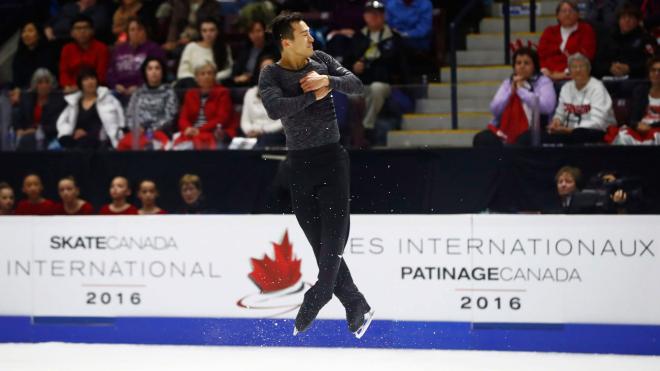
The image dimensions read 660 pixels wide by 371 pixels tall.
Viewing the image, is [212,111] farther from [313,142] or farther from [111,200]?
[313,142]

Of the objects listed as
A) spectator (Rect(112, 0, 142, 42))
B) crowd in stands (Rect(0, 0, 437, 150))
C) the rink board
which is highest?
spectator (Rect(112, 0, 142, 42))

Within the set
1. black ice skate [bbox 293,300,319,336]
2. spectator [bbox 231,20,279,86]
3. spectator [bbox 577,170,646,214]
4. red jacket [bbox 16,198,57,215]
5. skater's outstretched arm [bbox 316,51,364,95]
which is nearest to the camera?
skater's outstretched arm [bbox 316,51,364,95]

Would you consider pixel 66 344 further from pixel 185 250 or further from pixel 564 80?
pixel 564 80

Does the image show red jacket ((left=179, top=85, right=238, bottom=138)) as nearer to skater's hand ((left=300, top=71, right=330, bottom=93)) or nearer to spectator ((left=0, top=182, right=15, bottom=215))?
spectator ((left=0, top=182, right=15, bottom=215))

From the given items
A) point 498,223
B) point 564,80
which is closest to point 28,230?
point 498,223

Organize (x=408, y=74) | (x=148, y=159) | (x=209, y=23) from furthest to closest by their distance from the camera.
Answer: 1. (x=209, y=23)
2. (x=408, y=74)
3. (x=148, y=159)

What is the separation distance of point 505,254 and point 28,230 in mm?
3635

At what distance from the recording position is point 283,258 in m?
9.39

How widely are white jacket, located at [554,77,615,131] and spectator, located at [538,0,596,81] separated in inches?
40.4

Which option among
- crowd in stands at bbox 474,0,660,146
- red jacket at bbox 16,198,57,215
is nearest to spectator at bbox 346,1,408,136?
crowd in stands at bbox 474,0,660,146

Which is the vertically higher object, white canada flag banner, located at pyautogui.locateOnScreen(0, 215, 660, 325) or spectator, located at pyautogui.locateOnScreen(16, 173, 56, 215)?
spectator, located at pyautogui.locateOnScreen(16, 173, 56, 215)

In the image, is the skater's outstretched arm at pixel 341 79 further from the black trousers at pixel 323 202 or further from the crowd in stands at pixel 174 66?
the crowd in stands at pixel 174 66

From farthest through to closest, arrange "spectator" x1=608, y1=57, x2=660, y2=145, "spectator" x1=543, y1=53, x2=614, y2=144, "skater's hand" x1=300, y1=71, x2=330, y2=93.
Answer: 1. "spectator" x1=543, y1=53, x2=614, y2=144
2. "spectator" x1=608, y1=57, x2=660, y2=145
3. "skater's hand" x1=300, y1=71, x2=330, y2=93

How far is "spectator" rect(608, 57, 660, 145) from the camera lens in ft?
31.1
